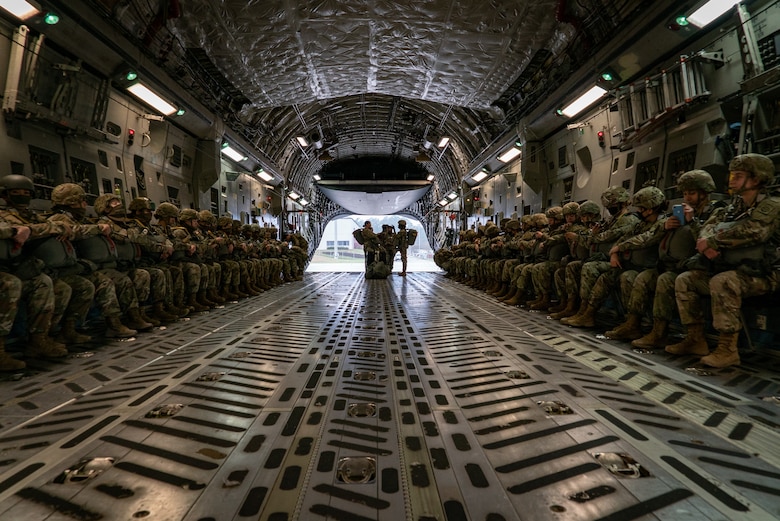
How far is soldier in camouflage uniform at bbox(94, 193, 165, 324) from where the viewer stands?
13.9 ft

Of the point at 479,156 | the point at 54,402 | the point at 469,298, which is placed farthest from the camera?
the point at 479,156

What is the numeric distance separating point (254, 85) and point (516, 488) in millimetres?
9121

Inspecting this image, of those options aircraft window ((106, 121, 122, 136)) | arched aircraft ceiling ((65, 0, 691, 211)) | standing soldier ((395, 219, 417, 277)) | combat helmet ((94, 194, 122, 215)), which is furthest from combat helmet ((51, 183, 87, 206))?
standing soldier ((395, 219, 417, 277))

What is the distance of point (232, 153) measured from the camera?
33.5 feet

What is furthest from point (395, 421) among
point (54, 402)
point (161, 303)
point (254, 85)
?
point (254, 85)

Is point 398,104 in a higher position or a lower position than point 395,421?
higher

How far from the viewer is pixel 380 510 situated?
124 cm

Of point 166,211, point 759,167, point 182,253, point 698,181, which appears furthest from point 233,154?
point 759,167

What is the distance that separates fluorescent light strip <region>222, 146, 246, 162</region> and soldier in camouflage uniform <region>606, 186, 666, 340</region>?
29.4 feet

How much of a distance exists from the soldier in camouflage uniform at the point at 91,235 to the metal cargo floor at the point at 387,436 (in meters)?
0.64

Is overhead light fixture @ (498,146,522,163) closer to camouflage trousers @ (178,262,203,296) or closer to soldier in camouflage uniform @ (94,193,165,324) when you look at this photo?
camouflage trousers @ (178,262,203,296)

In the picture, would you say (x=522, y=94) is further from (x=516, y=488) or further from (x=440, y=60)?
(x=516, y=488)

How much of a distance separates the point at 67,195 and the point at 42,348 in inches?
58.1

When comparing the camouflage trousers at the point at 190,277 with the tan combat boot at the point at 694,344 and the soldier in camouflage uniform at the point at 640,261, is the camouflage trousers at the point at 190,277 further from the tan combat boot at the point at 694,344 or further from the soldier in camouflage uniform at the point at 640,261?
the tan combat boot at the point at 694,344
